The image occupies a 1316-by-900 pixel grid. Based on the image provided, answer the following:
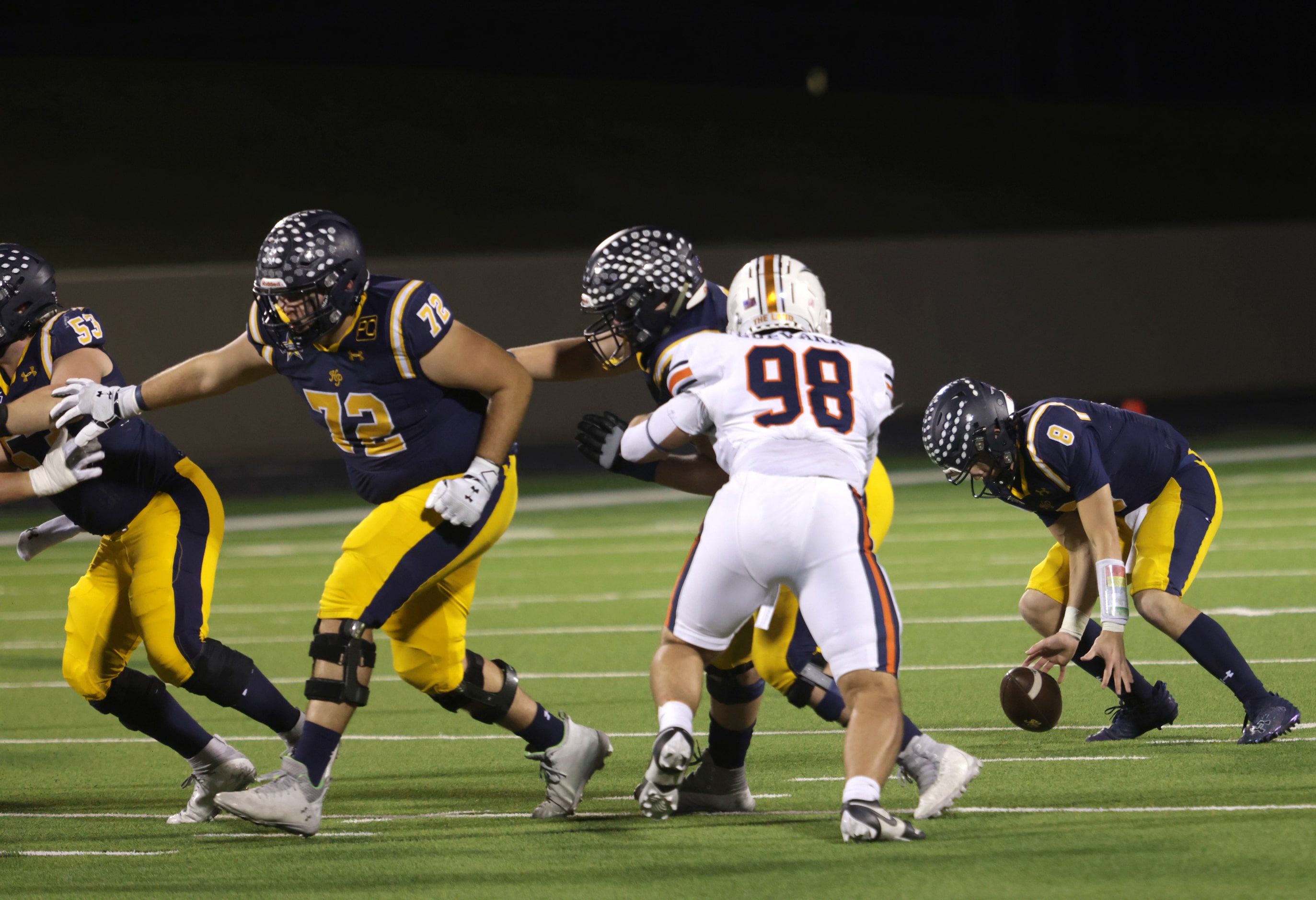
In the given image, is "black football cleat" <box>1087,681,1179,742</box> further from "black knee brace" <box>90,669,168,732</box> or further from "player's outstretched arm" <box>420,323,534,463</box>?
"black knee brace" <box>90,669,168,732</box>

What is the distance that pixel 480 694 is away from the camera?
4.90 metres

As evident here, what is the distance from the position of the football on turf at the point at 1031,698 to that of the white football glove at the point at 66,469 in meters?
3.10

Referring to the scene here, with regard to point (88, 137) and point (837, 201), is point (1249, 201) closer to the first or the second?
point (837, 201)

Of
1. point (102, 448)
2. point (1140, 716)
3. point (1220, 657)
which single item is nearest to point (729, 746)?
point (1140, 716)

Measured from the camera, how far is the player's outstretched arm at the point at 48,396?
5.04 m

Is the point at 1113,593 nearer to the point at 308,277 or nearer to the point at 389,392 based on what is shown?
the point at 389,392

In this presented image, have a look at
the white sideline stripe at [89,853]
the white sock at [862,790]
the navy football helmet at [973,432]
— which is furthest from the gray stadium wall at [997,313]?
the white sock at [862,790]

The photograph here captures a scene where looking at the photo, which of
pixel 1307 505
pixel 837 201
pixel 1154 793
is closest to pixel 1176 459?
pixel 1154 793

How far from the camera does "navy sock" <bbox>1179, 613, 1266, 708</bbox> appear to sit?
210 inches

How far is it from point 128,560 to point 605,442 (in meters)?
1.75

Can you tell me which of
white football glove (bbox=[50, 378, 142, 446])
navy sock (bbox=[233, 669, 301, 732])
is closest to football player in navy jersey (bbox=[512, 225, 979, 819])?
navy sock (bbox=[233, 669, 301, 732])

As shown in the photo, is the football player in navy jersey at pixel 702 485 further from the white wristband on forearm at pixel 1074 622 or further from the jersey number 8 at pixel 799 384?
the white wristband on forearm at pixel 1074 622

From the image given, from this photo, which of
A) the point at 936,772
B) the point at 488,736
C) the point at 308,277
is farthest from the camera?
the point at 488,736

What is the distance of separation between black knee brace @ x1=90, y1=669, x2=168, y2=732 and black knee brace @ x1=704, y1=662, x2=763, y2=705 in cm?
179
